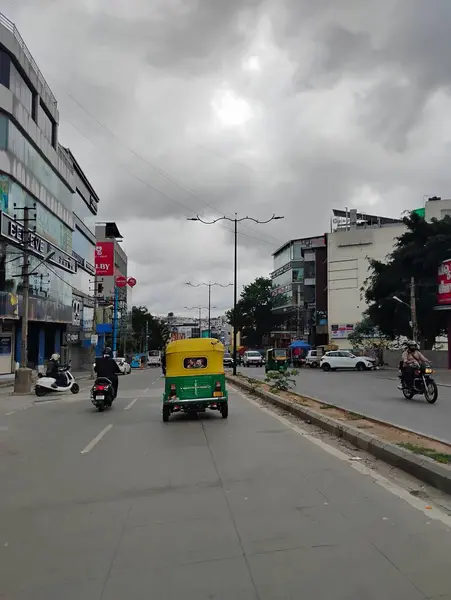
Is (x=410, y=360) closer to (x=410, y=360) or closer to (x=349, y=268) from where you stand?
(x=410, y=360)

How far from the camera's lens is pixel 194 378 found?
13.8 metres

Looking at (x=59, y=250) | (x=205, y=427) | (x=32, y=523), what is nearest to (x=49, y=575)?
(x=32, y=523)

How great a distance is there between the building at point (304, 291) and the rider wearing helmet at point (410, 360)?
208 feet

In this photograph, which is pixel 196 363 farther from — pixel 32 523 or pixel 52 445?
pixel 32 523

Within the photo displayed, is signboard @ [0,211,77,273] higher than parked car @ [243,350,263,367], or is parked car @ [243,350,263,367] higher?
signboard @ [0,211,77,273]

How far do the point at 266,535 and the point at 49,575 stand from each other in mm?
1928

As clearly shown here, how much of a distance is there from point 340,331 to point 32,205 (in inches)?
1952

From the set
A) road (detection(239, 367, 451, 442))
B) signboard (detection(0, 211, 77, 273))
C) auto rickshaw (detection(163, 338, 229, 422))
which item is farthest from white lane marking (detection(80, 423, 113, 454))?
signboard (detection(0, 211, 77, 273))

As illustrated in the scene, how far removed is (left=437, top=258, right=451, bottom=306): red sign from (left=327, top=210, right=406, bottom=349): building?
34.0 metres

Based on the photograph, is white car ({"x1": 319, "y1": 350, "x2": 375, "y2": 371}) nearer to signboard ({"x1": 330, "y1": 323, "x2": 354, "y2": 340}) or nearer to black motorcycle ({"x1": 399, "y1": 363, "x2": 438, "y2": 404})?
black motorcycle ({"x1": 399, "y1": 363, "x2": 438, "y2": 404})

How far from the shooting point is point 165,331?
139 metres

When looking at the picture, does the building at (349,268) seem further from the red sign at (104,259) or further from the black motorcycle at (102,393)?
the black motorcycle at (102,393)

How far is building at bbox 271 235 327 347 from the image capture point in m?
84.1

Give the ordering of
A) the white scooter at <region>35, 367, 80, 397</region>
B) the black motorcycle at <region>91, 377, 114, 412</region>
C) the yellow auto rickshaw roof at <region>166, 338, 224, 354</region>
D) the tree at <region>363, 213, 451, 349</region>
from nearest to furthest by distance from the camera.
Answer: the yellow auto rickshaw roof at <region>166, 338, 224, 354</region> < the black motorcycle at <region>91, 377, 114, 412</region> < the white scooter at <region>35, 367, 80, 397</region> < the tree at <region>363, 213, 451, 349</region>
